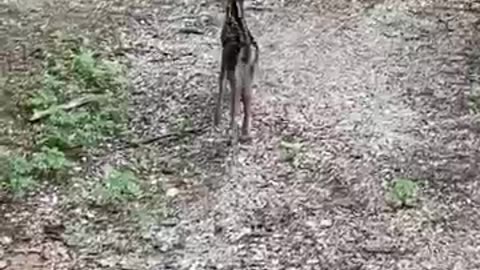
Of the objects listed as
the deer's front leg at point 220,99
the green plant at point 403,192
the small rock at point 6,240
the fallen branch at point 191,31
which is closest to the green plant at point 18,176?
the small rock at point 6,240

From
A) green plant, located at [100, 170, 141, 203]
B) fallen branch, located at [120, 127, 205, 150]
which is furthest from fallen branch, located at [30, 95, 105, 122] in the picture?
green plant, located at [100, 170, 141, 203]

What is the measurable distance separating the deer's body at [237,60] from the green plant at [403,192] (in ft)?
3.44

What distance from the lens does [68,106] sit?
6.58 metres

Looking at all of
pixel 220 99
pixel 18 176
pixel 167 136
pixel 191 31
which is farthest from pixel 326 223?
pixel 191 31

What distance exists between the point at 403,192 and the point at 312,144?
0.80 metres

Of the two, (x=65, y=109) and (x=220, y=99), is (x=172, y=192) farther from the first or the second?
(x=65, y=109)

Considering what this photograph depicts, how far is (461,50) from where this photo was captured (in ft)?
24.5

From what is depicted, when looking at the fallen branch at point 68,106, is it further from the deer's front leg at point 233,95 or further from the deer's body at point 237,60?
the deer's front leg at point 233,95

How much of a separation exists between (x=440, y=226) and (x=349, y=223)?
501 mm

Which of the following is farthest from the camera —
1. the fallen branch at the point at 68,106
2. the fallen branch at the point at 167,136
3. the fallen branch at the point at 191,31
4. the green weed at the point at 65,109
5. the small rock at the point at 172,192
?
the fallen branch at the point at 191,31

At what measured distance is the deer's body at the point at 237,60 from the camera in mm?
5926

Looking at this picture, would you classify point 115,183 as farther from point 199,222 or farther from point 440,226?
point 440,226

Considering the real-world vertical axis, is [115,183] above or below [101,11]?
below

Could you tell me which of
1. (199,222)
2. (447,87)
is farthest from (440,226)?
(447,87)
